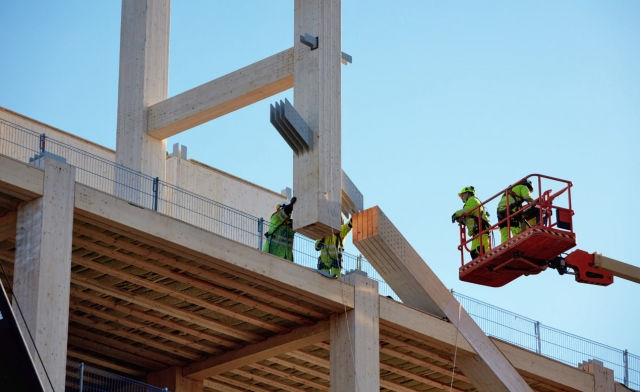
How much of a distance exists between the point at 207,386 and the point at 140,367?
2.48 metres

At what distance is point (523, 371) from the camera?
4159 centimetres

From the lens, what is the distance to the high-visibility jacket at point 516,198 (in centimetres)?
3775

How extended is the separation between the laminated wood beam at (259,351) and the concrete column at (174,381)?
20cm

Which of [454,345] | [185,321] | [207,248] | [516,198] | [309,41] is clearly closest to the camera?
[207,248]

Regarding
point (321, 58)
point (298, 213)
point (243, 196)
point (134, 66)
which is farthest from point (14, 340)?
point (243, 196)

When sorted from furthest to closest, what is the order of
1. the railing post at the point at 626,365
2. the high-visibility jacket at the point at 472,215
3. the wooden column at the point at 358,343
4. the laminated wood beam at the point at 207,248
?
the railing post at the point at 626,365 → the high-visibility jacket at the point at 472,215 → the wooden column at the point at 358,343 → the laminated wood beam at the point at 207,248

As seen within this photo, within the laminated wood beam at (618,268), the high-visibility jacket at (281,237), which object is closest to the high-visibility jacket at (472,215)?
the laminated wood beam at (618,268)

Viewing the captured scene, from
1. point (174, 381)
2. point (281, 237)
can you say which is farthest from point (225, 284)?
point (174, 381)

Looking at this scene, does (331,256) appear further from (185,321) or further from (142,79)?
(142,79)

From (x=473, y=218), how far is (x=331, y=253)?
15.4ft

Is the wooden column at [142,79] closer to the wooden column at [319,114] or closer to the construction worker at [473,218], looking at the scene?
the wooden column at [319,114]

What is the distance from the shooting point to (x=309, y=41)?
1436 inches

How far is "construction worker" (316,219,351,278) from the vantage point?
37.5m

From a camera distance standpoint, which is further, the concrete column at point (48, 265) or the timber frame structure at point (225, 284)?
the timber frame structure at point (225, 284)
